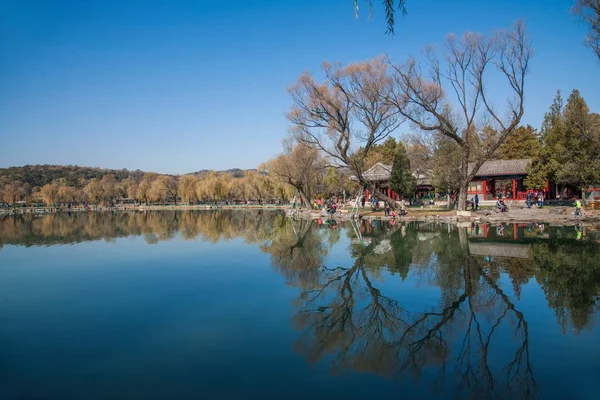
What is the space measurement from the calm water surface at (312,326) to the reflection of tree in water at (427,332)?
29 millimetres

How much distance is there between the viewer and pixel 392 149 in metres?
61.0

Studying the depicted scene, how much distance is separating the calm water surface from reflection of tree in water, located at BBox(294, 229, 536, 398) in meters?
0.03

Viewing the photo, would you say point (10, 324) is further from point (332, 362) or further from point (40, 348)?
point (332, 362)

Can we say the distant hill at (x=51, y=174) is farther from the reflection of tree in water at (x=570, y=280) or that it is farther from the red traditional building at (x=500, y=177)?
the reflection of tree in water at (x=570, y=280)

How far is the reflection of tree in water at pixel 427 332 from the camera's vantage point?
5.14 m

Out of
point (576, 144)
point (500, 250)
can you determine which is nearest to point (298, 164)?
point (576, 144)

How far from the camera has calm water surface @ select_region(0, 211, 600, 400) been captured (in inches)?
196

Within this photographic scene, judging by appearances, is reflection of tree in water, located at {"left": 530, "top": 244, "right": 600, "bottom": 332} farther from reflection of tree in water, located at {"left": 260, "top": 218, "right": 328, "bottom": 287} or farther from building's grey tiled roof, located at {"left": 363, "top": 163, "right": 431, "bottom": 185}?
building's grey tiled roof, located at {"left": 363, "top": 163, "right": 431, "bottom": 185}

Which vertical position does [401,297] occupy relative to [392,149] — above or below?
below

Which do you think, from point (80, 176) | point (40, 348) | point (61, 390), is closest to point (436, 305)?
point (61, 390)

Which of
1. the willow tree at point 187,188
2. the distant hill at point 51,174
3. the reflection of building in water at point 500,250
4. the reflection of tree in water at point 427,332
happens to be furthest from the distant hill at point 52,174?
the reflection of tree in water at point 427,332

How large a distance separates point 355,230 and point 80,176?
12599cm

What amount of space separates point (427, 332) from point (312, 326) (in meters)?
1.89

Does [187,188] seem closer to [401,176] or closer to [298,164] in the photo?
[298,164]
